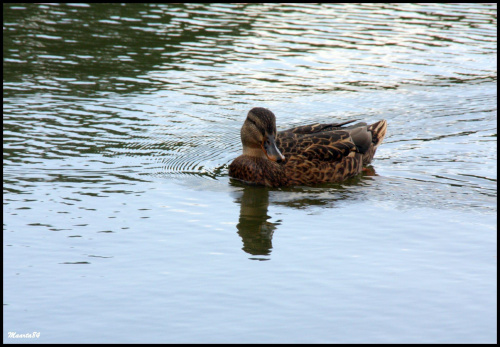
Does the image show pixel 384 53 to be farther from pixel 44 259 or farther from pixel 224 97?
pixel 44 259

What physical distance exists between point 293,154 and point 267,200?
837 mm

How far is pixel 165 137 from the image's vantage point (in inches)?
442

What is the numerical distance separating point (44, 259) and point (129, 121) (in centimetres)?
509

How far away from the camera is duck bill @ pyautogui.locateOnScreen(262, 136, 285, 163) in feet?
30.1

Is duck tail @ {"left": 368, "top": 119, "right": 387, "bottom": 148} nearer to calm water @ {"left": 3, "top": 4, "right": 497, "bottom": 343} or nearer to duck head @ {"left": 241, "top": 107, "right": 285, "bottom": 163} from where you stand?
calm water @ {"left": 3, "top": 4, "right": 497, "bottom": 343}

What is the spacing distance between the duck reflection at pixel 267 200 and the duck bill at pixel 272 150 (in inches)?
15.9

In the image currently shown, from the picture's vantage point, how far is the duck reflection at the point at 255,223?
290 inches

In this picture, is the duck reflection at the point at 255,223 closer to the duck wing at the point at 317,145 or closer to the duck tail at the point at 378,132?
the duck wing at the point at 317,145

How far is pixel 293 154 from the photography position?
31.4 ft

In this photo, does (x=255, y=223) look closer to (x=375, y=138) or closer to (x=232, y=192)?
(x=232, y=192)

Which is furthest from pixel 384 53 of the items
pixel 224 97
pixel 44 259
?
pixel 44 259
